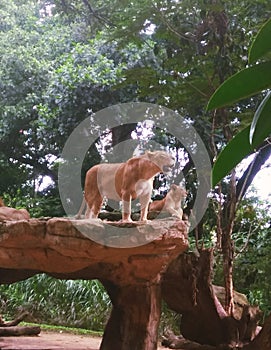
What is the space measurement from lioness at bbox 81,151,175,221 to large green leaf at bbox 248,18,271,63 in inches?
110

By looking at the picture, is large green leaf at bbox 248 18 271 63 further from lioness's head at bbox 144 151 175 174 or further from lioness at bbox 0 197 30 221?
lioness at bbox 0 197 30 221

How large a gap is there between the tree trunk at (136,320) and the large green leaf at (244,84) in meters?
3.34

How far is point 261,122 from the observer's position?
0.47 metres

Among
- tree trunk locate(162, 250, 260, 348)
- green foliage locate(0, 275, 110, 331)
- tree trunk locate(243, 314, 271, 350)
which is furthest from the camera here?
green foliage locate(0, 275, 110, 331)

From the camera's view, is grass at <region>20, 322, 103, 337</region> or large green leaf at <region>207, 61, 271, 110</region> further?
grass at <region>20, 322, 103, 337</region>

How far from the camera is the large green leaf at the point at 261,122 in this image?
1.52 feet

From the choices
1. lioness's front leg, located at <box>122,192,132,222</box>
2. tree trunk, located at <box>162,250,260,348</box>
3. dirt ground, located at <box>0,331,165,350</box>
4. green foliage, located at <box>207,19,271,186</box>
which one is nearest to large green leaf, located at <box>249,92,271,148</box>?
green foliage, located at <box>207,19,271,186</box>

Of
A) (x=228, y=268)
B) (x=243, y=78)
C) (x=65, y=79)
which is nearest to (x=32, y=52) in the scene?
(x=65, y=79)

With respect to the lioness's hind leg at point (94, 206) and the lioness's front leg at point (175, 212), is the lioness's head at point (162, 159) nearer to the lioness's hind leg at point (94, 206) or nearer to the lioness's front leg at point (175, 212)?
the lioness's front leg at point (175, 212)

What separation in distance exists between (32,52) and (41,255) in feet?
16.6

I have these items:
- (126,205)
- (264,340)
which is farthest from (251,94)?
(264,340)

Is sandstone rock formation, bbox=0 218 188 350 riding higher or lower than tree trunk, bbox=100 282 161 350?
higher

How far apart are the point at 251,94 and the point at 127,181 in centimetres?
288

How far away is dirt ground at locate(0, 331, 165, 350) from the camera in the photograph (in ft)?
14.1
